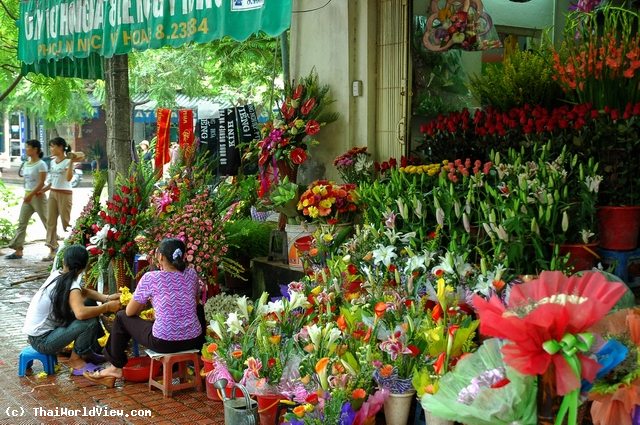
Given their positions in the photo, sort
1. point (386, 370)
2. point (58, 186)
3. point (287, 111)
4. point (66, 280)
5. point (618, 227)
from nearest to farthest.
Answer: point (386, 370)
point (618, 227)
point (66, 280)
point (287, 111)
point (58, 186)

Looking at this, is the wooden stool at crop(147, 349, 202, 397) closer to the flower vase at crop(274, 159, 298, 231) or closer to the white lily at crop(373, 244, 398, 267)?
the white lily at crop(373, 244, 398, 267)

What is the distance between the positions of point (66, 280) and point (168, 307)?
102cm

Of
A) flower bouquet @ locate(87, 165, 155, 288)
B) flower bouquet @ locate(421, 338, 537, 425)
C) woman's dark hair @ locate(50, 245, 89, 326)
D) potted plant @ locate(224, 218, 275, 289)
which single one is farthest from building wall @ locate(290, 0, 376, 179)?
flower bouquet @ locate(421, 338, 537, 425)

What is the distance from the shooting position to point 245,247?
7.64m

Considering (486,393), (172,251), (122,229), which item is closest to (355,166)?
(172,251)

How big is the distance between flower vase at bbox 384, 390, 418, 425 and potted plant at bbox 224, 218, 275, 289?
128 inches

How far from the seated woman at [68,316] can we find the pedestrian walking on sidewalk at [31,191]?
5869mm

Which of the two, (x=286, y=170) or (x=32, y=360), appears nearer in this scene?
(x=32, y=360)

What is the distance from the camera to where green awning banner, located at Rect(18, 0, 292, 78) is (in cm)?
611

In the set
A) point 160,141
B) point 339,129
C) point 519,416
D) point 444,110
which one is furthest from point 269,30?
point 160,141

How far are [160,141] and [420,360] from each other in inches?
299

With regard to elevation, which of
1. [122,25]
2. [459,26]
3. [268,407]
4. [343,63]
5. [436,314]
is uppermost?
[122,25]

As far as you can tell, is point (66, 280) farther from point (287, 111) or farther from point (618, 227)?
point (618, 227)

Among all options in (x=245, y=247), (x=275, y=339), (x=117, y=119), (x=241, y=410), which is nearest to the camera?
(x=241, y=410)
